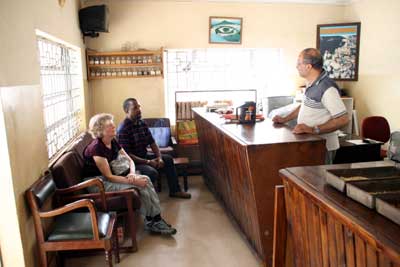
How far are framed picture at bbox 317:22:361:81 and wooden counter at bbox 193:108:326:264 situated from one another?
9.18 feet

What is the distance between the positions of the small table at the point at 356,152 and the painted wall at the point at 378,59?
1.51 metres

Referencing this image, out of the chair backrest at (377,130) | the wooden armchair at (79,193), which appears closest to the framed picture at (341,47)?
the chair backrest at (377,130)

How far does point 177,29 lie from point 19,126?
125 inches

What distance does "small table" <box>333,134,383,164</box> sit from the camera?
3020mm

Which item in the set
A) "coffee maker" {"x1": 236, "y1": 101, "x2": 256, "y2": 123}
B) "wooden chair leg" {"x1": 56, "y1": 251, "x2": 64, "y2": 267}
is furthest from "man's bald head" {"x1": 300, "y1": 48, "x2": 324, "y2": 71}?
"wooden chair leg" {"x1": 56, "y1": 251, "x2": 64, "y2": 267}

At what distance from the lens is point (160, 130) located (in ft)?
15.2

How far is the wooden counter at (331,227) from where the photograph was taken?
954mm

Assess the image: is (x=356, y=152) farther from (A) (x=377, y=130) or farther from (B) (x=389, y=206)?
(B) (x=389, y=206)

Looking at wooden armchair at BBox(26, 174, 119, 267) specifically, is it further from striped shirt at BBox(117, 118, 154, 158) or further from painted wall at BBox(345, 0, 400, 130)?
painted wall at BBox(345, 0, 400, 130)

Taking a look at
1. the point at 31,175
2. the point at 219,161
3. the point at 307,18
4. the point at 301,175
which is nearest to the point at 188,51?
the point at 307,18

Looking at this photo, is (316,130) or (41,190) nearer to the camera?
(41,190)

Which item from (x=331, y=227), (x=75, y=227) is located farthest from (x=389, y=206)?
(x=75, y=227)

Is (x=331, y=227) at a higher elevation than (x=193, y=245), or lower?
higher

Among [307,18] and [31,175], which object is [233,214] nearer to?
[31,175]
